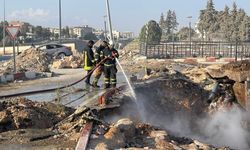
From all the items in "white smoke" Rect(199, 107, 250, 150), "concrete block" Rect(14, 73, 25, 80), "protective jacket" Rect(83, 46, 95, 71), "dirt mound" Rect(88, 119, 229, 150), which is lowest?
"white smoke" Rect(199, 107, 250, 150)

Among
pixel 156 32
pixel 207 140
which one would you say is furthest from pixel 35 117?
pixel 156 32

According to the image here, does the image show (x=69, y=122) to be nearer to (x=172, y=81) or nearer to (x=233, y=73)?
(x=172, y=81)

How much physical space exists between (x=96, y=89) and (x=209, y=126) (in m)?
3.96

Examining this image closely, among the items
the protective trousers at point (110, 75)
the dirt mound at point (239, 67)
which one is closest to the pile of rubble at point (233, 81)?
the dirt mound at point (239, 67)

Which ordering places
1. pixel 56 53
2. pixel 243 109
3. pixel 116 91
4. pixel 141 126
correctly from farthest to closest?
1. pixel 56 53
2. pixel 243 109
3. pixel 116 91
4. pixel 141 126

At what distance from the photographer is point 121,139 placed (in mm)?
8562

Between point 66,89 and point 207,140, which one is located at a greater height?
point 66,89

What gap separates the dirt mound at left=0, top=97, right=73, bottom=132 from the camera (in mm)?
10477

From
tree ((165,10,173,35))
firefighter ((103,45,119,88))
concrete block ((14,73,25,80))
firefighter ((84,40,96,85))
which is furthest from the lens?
tree ((165,10,173,35))

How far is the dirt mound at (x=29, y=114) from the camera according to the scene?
10477mm

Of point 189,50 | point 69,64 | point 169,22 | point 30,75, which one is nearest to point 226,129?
point 30,75

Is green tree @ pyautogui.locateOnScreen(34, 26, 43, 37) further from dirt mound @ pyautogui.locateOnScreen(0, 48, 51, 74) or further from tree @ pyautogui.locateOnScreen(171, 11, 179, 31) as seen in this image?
dirt mound @ pyautogui.locateOnScreen(0, 48, 51, 74)

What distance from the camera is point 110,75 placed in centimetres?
1605

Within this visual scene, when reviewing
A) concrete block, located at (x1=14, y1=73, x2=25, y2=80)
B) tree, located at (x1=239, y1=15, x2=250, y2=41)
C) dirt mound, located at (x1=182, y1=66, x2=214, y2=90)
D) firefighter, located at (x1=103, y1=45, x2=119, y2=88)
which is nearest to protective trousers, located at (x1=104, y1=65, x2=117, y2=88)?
firefighter, located at (x1=103, y1=45, x2=119, y2=88)
